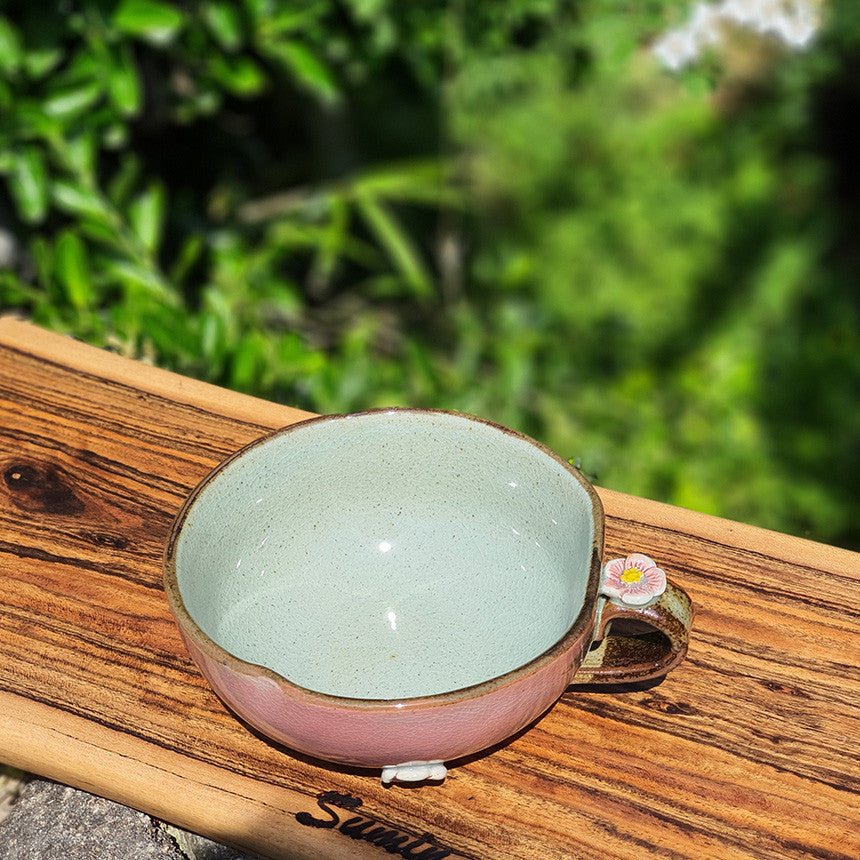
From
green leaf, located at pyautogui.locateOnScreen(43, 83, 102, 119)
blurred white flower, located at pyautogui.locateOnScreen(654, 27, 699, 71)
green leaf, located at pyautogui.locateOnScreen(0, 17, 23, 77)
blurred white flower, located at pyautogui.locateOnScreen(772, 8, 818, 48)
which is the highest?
blurred white flower, located at pyautogui.locateOnScreen(772, 8, 818, 48)

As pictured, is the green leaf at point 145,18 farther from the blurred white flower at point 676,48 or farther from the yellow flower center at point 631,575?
the yellow flower center at point 631,575

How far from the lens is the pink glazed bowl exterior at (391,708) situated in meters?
0.70

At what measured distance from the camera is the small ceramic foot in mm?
761

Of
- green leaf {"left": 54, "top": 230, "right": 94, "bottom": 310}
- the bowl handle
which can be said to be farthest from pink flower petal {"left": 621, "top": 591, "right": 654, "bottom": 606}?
green leaf {"left": 54, "top": 230, "right": 94, "bottom": 310}

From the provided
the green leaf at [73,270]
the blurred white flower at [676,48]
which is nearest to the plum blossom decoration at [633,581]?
the green leaf at [73,270]

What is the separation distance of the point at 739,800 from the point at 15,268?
1.57 m

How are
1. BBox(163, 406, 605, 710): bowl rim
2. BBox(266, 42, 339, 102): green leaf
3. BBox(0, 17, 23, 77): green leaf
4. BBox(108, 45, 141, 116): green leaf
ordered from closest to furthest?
BBox(163, 406, 605, 710): bowl rim, BBox(0, 17, 23, 77): green leaf, BBox(108, 45, 141, 116): green leaf, BBox(266, 42, 339, 102): green leaf

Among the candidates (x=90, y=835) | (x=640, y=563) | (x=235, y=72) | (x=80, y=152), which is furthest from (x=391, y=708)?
(x=235, y=72)

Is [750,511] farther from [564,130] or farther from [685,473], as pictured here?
[564,130]

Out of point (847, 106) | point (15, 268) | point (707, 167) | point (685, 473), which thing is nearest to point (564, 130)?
point (707, 167)

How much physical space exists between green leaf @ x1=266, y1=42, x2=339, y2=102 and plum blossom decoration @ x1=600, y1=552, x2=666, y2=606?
46.8 inches

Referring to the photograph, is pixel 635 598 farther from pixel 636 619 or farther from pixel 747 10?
pixel 747 10

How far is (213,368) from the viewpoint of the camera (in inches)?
59.2

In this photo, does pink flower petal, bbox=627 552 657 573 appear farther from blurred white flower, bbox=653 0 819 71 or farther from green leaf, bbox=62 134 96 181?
green leaf, bbox=62 134 96 181
